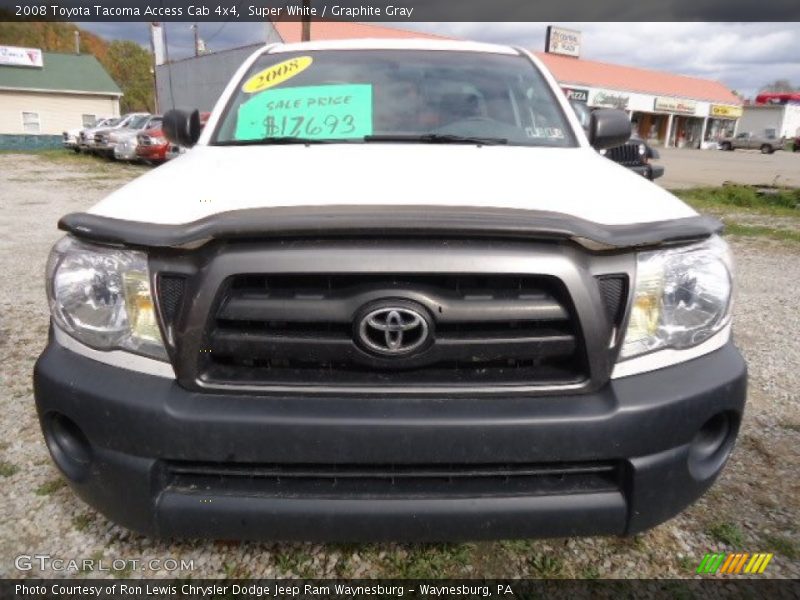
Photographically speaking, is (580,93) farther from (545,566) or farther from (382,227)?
(382,227)

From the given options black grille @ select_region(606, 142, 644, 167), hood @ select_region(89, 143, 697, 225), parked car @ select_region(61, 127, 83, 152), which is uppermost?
hood @ select_region(89, 143, 697, 225)

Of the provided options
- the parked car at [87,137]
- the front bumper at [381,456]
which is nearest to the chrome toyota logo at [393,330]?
the front bumper at [381,456]

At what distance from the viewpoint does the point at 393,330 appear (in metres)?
1.41

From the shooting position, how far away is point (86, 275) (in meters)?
1.54

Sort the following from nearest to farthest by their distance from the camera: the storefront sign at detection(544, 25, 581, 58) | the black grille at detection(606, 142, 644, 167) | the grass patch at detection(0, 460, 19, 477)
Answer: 1. the grass patch at detection(0, 460, 19, 477)
2. the black grille at detection(606, 142, 644, 167)
3. the storefront sign at detection(544, 25, 581, 58)

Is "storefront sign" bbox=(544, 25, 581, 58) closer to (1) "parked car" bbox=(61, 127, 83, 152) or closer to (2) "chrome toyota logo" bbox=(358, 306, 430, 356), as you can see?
(1) "parked car" bbox=(61, 127, 83, 152)

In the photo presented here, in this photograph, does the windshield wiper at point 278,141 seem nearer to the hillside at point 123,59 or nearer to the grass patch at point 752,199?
the grass patch at point 752,199

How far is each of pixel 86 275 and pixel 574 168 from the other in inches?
61.9

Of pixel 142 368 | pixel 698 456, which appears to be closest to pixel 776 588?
pixel 698 456

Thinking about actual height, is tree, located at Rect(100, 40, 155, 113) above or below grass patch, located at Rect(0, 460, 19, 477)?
above

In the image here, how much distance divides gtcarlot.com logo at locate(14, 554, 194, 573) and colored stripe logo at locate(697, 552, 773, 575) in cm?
167

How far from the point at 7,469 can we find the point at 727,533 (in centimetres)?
276

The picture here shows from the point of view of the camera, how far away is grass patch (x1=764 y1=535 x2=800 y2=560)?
195 centimetres

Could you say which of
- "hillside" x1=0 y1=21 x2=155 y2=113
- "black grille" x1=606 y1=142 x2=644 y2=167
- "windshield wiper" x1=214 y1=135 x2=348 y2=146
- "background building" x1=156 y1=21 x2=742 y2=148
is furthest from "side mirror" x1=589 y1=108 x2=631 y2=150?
"hillside" x1=0 y1=21 x2=155 y2=113
